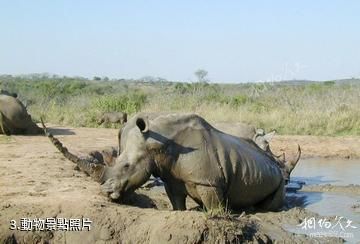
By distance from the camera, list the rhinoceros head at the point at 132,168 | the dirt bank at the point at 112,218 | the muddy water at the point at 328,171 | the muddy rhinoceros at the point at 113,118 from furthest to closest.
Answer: the muddy rhinoceros at the point at 113,118, the muddy water at the point at 328,171, the rhinoceros head at the point at 132,168, the dirt bank at the point at 112,218

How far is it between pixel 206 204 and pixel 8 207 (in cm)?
248

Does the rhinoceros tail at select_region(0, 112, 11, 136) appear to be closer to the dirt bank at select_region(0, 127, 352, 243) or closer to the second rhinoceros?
the second rhinoceros

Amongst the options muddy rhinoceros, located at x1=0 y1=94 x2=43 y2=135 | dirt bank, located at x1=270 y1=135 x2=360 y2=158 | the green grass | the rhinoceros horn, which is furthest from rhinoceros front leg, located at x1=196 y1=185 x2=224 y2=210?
the green grass

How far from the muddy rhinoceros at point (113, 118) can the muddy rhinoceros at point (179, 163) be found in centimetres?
1333

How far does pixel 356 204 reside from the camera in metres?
10.9

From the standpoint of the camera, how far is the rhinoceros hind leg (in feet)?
32.9

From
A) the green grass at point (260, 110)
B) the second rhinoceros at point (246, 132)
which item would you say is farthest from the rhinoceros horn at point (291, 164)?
the green grass at point (260, 110)

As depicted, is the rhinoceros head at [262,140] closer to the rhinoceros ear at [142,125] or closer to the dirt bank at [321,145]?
the dirt bank at [321,145]

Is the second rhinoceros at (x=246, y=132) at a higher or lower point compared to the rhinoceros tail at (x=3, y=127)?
higher

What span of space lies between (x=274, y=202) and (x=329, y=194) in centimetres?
239

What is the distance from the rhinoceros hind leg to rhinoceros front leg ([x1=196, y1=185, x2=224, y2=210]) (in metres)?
1.56

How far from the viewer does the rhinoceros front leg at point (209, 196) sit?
8.55m

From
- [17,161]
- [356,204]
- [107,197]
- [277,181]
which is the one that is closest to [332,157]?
[356,204]

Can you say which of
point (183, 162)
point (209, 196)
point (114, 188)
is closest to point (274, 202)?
point (209, 196)
